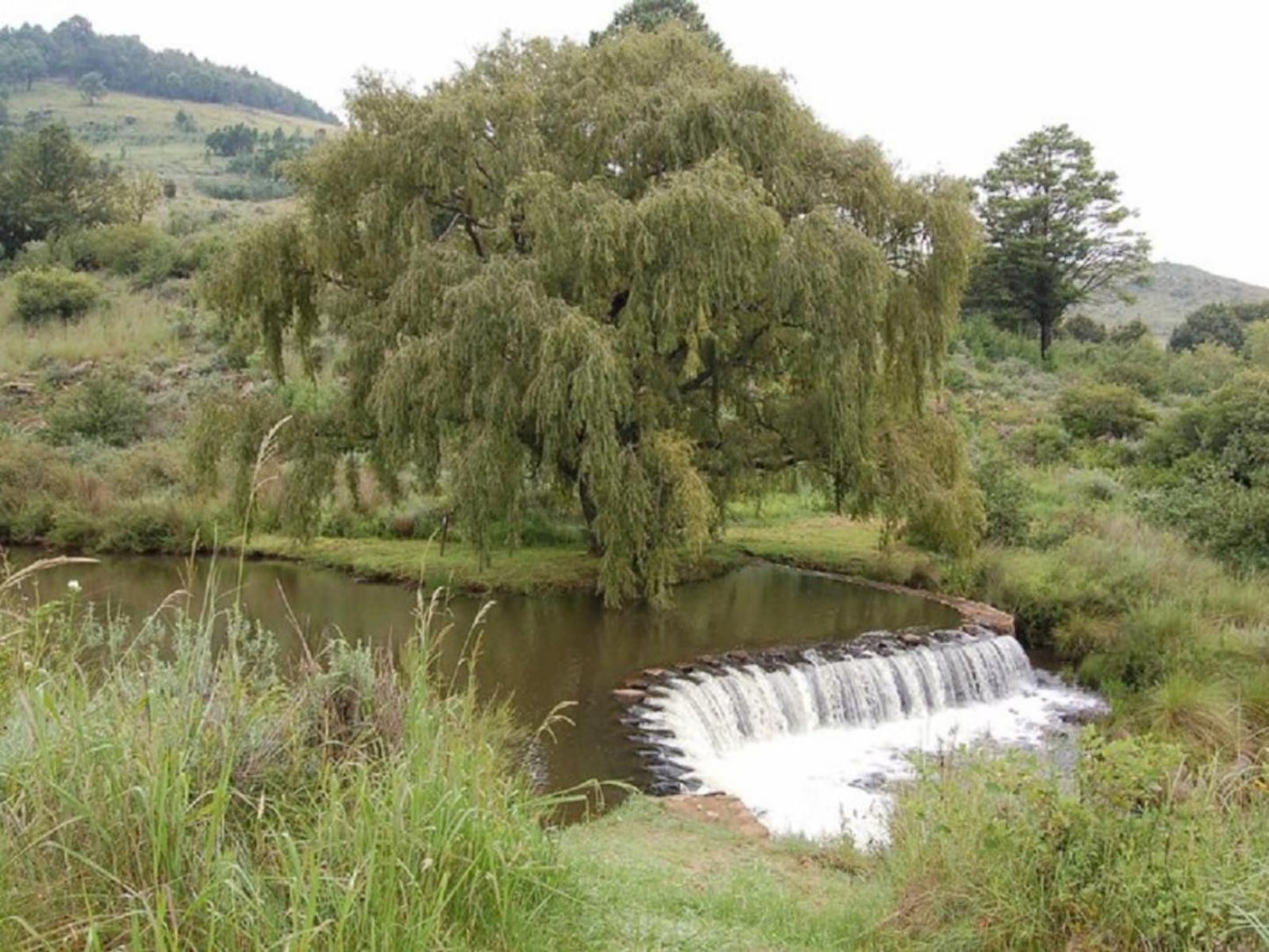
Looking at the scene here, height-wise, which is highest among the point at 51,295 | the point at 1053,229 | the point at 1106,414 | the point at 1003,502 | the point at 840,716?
the point at 1053,229

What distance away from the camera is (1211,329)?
3303 cm

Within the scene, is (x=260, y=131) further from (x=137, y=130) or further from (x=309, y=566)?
(x=309, y=566)

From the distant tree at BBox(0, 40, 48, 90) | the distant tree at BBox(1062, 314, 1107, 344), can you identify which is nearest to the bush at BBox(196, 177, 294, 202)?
the distant tree at BBox(1062, 314, 1107, 344)

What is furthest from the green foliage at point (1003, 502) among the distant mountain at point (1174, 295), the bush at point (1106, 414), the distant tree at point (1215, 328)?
the distant mountain at point (1174, 295)

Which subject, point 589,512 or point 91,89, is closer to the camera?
point 589,512

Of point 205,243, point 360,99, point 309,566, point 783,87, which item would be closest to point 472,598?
point 309,566

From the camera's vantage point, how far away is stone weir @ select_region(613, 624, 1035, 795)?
8648 millimetres

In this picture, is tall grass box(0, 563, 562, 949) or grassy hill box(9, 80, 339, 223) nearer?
tall grass box(0, 563, 562, 949)

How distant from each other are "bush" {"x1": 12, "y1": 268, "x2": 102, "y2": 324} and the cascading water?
24.4m

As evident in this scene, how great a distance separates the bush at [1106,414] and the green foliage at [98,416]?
20.5m

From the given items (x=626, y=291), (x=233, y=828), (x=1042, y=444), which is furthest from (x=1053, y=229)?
(x=233, y=828)

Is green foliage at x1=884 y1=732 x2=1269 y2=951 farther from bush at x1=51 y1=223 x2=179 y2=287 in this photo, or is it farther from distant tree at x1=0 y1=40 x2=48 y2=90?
distant tree at x1=0 y1=40 x2=48 y2=90

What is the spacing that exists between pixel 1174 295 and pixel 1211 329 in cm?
2717

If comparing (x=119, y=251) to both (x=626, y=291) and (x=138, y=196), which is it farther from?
(x=626, y=291)
